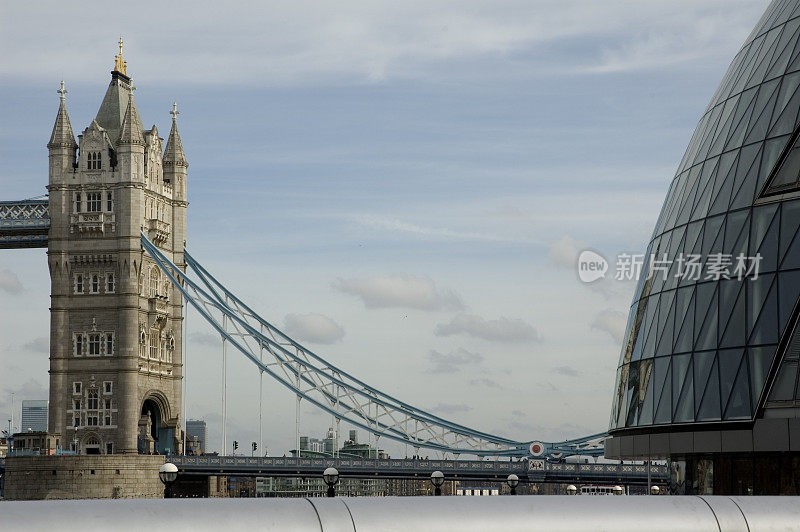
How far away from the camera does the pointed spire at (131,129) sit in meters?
112

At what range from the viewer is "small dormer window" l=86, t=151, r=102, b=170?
113m

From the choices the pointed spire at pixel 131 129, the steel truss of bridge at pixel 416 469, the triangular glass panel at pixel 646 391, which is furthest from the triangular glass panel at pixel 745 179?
the pointed spire at pixel 131 129

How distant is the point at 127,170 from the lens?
4407 inches

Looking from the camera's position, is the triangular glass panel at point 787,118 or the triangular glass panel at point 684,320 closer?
the triangular glass panel at point 787,118

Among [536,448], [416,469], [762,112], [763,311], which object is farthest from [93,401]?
[763,311]

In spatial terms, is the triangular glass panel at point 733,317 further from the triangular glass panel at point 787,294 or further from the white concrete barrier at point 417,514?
the white concrete barrier at point 417,514

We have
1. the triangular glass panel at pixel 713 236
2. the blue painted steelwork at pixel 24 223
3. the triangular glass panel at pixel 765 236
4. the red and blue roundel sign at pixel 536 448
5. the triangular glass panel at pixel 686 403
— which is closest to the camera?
the triangular glass panel at pixel 765 236

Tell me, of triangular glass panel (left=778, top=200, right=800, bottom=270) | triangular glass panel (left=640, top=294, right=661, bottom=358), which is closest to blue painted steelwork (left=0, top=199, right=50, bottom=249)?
triangular glass panel (left=640, top=294, right=661, bottom=358)

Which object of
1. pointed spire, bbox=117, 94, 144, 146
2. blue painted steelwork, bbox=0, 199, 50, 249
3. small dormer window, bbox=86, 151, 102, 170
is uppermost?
pointed spire, bbox=117, 94, 144, 146

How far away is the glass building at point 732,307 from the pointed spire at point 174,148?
91.3m

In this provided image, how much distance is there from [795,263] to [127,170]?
90.8m

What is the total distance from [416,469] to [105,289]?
119ft

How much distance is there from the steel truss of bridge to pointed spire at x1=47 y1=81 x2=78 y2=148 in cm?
A: 3353

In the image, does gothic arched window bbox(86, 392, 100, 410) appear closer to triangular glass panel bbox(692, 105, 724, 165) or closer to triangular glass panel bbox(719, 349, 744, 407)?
triangular glass panel bbox(692, 105, 724, 165)
